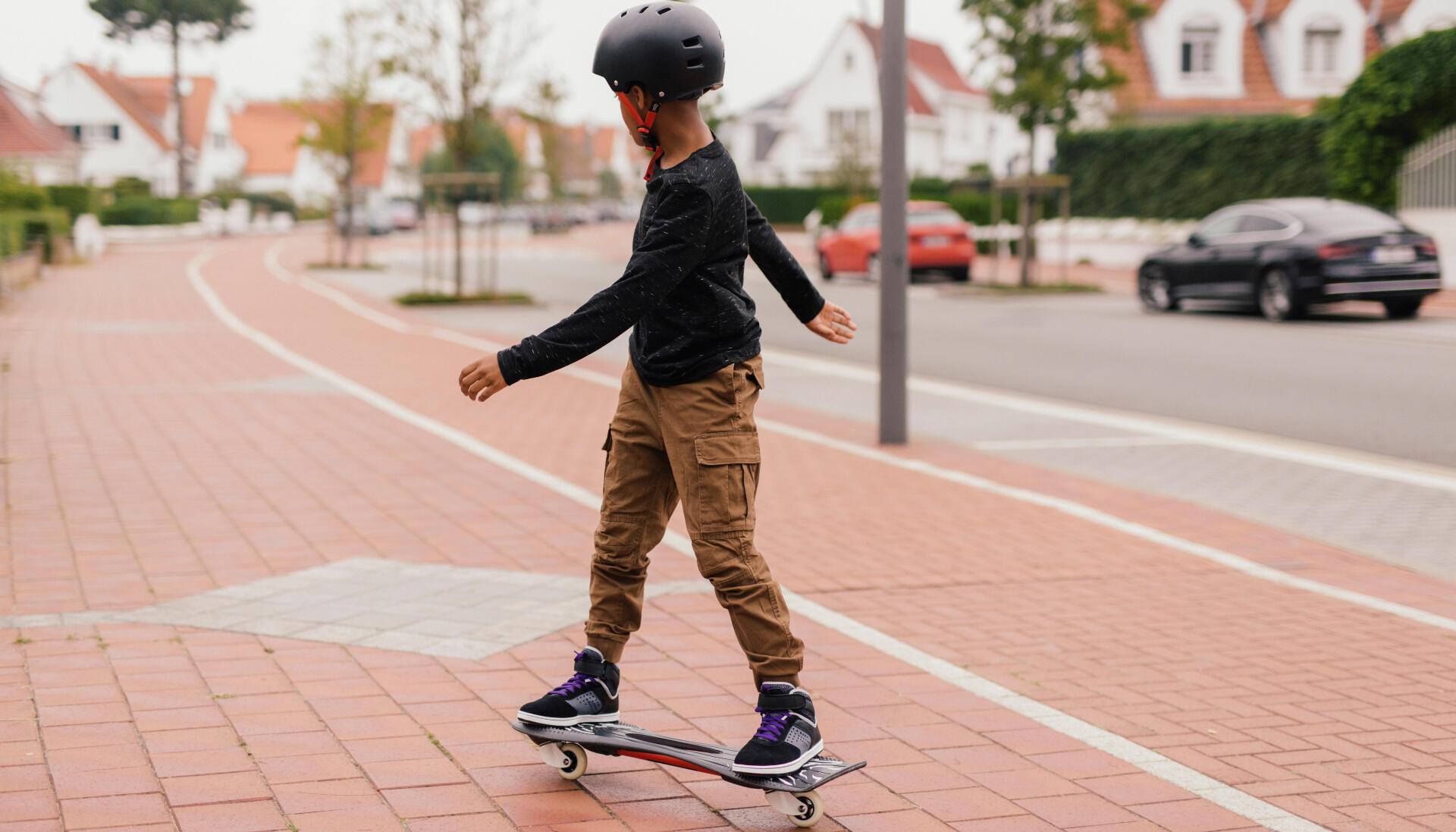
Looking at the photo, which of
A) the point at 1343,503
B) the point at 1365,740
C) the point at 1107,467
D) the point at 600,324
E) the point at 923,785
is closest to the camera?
the point at 600,324

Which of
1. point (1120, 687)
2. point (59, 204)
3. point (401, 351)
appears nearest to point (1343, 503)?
point (1120, 687)

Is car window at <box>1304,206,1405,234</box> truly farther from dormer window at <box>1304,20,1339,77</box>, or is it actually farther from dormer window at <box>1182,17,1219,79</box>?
dormer window at <box>1304,20,1339,77</box>

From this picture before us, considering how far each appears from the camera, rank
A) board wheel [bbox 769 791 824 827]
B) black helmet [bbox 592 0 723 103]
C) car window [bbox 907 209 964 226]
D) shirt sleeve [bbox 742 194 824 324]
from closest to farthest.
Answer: black helmet [bbox 592 0 723 103]
board wheel [bbox 769 791 824 827]
shirt sleeve [bbox 742 194 824 324]
car window [bbox 907 209 964 226]

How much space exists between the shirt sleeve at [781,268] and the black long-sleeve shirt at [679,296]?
0.02 m

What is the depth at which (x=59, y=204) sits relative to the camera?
44.1 meters

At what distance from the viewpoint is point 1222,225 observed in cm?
2017

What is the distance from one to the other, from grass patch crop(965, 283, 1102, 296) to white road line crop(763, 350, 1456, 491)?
11.0 m

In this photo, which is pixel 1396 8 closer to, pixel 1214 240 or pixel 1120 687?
pixel 1214 240

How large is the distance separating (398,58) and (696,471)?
68.7 feet

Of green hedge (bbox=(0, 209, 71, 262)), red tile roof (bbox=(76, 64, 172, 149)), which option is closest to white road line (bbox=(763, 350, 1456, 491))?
green hedge (bbox=(0, 209, 71, 262))

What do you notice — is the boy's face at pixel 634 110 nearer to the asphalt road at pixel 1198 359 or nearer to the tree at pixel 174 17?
the asphalt road at pixel 1198 359

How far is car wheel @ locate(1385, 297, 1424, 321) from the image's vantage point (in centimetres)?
1864

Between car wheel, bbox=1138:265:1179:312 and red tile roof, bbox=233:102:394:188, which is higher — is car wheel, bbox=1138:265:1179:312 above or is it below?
below

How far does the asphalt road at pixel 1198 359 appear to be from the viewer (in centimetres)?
1096
